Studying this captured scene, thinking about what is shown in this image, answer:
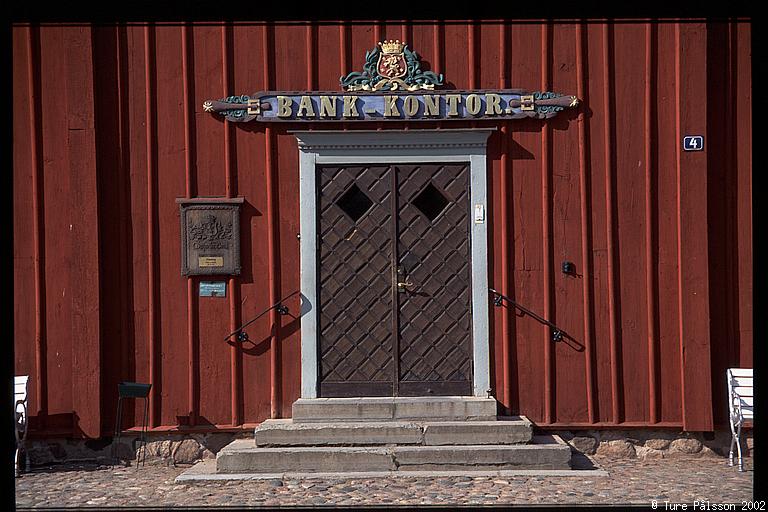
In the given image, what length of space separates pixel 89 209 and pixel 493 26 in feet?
13.9

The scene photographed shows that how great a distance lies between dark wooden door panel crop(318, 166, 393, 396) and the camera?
9.55 metres

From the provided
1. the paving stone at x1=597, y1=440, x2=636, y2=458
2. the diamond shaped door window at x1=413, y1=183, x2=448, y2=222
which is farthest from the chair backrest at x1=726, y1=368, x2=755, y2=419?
the diamond shaped door window at x1=413, y1=183, x2=448, y2=222

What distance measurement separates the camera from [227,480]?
8.41m

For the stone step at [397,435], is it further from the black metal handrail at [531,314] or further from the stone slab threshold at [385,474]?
the black metal handrail at [531,314]

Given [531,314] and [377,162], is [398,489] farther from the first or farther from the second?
[377,162]

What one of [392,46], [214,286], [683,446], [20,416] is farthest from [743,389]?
[20,416]

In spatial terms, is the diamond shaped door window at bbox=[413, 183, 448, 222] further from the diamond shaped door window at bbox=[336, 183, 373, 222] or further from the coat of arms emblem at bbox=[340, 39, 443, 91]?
the coat of arms emblem at bbox=[340, 39, 443, 91]

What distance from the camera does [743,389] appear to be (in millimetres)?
9234

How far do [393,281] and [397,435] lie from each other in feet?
5.03

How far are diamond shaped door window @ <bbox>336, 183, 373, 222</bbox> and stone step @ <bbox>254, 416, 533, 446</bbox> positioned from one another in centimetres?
207

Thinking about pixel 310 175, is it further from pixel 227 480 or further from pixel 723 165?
pixel 723 165

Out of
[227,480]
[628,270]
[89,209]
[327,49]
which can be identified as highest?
[327,49]

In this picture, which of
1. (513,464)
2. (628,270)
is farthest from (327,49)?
(513,464)

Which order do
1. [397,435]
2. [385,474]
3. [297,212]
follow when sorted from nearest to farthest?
[385,474] → [397,435] → [297,212]
